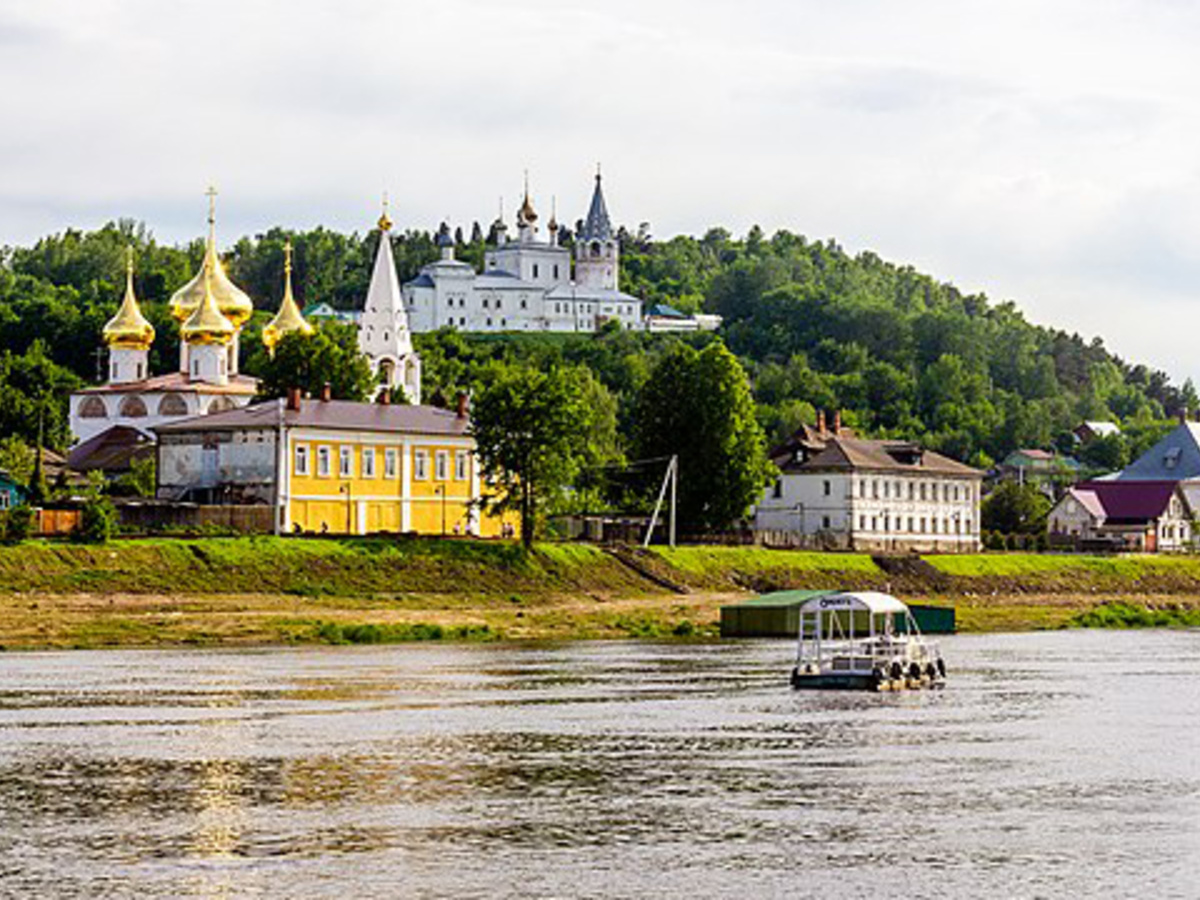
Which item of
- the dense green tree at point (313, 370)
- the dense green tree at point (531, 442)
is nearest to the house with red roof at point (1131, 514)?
the dense green tree at point (313, 370)

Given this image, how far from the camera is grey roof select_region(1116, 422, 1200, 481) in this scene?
531 feet

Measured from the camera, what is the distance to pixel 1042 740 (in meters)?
46.6

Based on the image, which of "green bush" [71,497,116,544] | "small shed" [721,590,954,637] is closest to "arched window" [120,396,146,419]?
"green bush" [71,497,116,544]

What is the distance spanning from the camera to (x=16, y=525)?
263ft

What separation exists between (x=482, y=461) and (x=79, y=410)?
1684 inches

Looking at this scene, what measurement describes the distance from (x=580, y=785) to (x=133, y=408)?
96.1 metres

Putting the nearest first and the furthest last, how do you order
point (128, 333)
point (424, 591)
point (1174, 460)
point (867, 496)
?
point (424, 591)
point (867, 496)
point (128, 333)
point (1174, 460)

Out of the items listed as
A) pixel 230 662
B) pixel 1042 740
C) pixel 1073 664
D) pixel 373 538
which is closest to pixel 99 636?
pixel 230 662

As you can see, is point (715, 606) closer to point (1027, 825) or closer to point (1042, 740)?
point (1042, 740)

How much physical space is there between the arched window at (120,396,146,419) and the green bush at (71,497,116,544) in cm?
4703

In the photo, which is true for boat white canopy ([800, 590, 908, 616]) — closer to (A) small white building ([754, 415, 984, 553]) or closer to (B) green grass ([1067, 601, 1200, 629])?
(B) green grass ([1067, 601, 1200, 629])

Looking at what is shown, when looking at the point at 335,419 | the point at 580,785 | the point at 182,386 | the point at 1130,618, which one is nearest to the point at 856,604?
the point at 580,785

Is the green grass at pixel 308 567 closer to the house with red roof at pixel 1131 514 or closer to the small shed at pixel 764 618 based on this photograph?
the small shed at pixel 764 618

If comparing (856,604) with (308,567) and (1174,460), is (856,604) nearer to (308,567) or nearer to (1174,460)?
(308,567)
